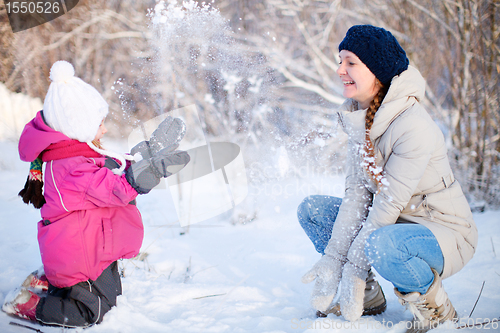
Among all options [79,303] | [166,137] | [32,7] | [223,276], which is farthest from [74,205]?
[32,7]

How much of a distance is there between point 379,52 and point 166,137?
1045 millimetres

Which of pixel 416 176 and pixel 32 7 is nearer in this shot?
pixel 416 176

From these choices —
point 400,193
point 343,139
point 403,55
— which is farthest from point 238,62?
point 400,193

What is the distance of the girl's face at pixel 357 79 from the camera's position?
118cm

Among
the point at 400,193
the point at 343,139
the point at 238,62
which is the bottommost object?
the point at 343,139

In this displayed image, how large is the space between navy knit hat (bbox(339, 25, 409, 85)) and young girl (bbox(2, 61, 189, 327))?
0.84 meters

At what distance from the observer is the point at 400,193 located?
3.54 ft

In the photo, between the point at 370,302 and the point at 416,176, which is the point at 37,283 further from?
the point at 416,176

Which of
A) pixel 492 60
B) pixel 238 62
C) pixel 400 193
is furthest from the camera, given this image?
pixel 238 62

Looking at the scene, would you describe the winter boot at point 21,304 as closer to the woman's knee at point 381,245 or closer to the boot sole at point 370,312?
the boot sole at point 370,312

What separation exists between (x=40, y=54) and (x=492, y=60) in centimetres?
439

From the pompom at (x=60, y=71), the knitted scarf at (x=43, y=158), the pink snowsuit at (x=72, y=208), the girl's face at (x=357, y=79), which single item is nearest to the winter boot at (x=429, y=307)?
the girl's face at (x=357, y=79)

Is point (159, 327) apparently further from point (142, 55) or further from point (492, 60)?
point (492, 60)

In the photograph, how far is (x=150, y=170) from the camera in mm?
1233
